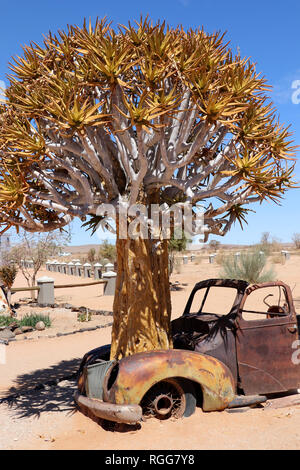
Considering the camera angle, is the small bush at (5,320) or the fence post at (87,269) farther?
the fence post at (87,269)

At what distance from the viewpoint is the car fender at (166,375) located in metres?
4.76

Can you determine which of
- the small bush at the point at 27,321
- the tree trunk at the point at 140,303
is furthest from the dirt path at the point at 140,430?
the small bush at the point at 27,321

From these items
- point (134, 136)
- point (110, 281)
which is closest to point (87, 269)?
point (110, 281)

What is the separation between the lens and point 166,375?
15.9ft

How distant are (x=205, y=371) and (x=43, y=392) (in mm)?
3159

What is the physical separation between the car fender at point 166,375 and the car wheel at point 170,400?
158 mm

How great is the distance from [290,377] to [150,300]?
2141 mm

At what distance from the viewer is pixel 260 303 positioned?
52.4 ft

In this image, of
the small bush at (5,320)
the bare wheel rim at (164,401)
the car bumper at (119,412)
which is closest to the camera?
the car bumper at (119,412)

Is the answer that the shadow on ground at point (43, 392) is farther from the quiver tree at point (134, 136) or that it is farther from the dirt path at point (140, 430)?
the quiver tree at point (134, 136)

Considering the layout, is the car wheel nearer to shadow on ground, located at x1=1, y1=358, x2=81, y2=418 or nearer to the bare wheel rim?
the bare wheel rim

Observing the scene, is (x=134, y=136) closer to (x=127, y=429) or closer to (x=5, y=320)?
(x=127, y=429)

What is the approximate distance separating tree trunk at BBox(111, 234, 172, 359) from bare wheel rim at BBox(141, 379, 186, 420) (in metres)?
0.57

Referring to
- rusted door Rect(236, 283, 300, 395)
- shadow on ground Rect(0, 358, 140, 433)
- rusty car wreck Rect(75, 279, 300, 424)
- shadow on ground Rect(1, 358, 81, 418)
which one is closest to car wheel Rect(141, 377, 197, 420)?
rusty car wreck Rect(75, 279, 300, 424)
